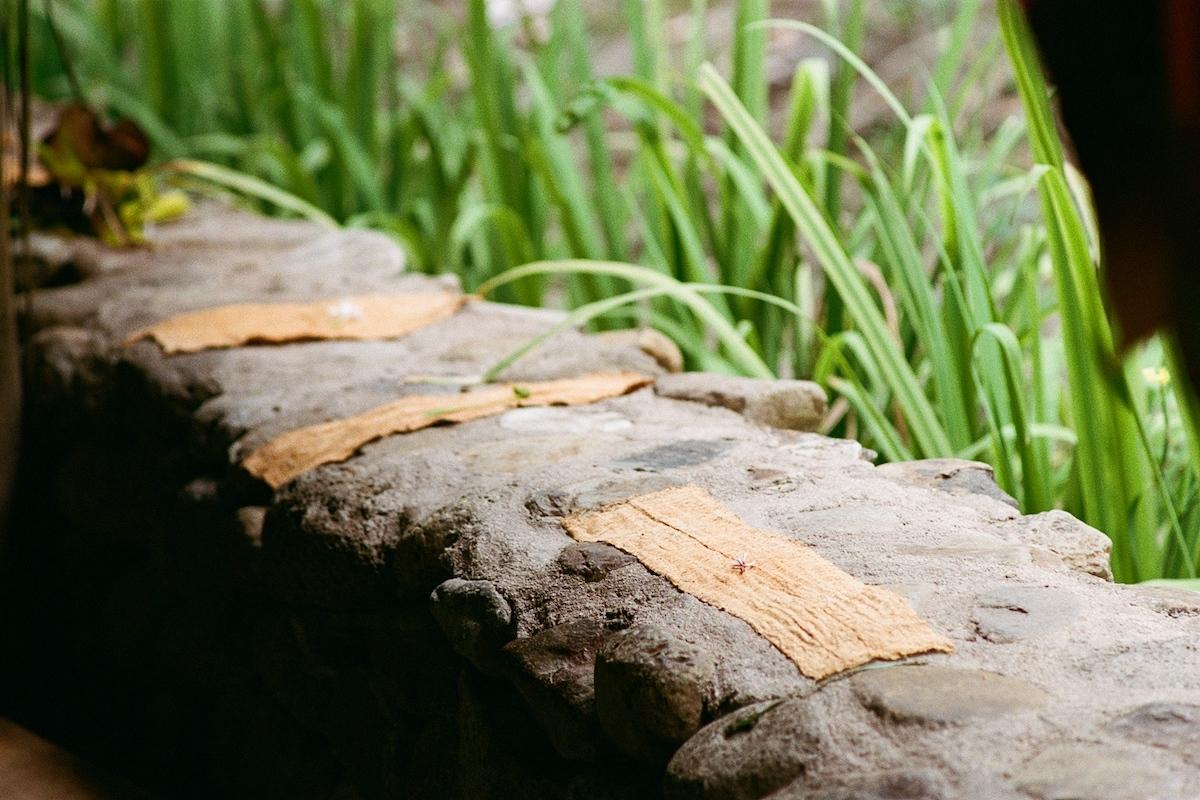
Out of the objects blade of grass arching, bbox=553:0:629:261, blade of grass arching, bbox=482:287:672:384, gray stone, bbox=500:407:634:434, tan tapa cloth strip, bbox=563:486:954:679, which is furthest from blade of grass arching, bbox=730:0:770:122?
tan tapa cloth strip, bbox=563:486:954:679

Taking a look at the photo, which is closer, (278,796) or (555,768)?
(555,768)

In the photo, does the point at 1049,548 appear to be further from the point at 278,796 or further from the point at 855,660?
the point at 278,796

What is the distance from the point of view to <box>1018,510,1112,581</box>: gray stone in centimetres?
112

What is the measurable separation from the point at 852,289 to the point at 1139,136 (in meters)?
1.26

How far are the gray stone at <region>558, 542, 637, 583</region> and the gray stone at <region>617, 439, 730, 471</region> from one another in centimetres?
23

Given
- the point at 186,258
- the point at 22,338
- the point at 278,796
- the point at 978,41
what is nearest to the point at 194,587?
the point at 278,796

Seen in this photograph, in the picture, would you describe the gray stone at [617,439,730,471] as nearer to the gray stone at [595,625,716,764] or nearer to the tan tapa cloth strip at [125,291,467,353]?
the gray stone at [595,625,716,764]

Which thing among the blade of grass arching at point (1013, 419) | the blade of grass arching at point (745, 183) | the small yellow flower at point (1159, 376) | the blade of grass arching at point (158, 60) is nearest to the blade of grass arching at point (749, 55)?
the blade of grass arching at point (745, 183)

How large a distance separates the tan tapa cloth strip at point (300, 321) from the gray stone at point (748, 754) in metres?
1.36

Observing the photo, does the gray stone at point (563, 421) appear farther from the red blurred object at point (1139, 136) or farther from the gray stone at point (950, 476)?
the red blurred object at point (1139, 136)

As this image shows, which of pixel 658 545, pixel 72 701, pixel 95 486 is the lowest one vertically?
pixel 72 701

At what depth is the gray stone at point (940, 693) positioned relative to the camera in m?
0.82

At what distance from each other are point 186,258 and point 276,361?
0.81 meters

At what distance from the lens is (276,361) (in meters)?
1.99
